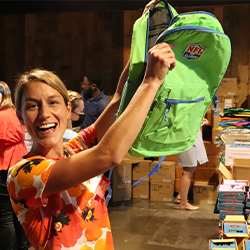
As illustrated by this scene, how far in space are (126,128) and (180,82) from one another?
325mm

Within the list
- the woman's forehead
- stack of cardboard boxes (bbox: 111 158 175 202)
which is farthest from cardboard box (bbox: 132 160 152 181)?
the woman's forehead

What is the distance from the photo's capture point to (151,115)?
1.13 m

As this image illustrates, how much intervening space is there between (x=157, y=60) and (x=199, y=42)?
0.22 metres

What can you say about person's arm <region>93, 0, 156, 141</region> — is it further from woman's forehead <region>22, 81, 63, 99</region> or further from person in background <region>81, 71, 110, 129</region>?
person in background <region>81, 71, 110, 129</region>

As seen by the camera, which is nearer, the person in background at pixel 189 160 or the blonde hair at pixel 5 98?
the blonde hair at pixel 5 98

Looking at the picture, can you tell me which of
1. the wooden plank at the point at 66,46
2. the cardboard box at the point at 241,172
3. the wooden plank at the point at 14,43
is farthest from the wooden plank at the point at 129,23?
the cardboard box at the point at 241,172

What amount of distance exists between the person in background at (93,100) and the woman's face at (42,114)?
351cm

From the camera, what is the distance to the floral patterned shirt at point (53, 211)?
1070 millimetres

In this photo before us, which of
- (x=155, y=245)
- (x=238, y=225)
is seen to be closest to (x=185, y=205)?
(x=155, y=245)

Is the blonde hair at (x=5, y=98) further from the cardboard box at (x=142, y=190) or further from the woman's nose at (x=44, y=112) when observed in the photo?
the cardboard box at (x=142, y=190)

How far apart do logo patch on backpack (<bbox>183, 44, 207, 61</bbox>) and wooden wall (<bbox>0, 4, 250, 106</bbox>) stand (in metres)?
5.40

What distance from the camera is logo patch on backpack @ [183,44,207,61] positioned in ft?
3.52

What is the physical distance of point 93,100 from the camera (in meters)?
4.78

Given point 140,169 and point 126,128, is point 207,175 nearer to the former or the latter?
point 140,169
